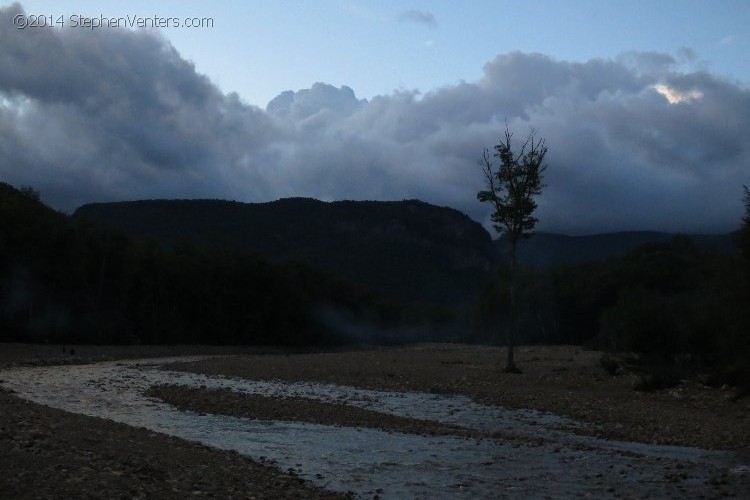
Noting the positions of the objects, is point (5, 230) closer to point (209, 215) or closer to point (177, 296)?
point (177, 296)

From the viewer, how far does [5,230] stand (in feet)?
190

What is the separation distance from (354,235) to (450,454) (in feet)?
476

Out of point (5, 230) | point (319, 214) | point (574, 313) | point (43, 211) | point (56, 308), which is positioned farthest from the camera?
point (319, 214)

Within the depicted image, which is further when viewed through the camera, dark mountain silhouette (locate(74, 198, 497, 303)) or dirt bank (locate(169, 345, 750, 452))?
dark mountain silhouette (locate(74, 198, 497, 303))

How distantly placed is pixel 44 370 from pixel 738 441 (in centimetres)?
3416

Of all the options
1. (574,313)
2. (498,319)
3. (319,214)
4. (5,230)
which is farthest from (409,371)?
(319,214)

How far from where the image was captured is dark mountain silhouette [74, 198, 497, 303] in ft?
415

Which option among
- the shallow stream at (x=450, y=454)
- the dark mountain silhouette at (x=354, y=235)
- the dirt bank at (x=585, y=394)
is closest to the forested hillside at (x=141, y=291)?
A: the dark mountain silhouette at (x=354, y=235)

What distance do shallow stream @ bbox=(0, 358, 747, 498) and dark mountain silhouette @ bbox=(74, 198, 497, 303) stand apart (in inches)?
3759

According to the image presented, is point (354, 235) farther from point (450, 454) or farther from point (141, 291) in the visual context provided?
point (450, 454)

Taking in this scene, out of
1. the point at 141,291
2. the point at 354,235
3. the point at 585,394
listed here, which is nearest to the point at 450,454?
the point at 585,394

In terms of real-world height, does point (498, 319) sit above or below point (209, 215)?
below

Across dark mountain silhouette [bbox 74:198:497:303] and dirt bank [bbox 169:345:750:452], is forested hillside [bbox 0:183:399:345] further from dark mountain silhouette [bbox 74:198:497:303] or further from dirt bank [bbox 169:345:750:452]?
dirt bank [bbox 169:345:750:452]

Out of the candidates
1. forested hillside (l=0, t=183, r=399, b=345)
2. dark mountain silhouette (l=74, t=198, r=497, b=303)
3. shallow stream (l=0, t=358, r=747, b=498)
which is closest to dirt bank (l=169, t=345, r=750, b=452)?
shallow stream (l=0, t=358, r=747, b=498)
